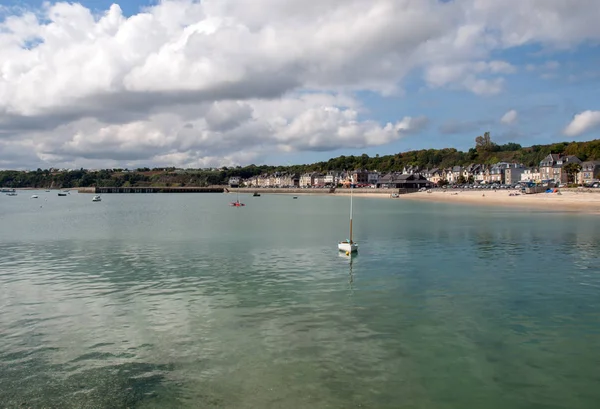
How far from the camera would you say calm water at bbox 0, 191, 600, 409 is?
12391 mm

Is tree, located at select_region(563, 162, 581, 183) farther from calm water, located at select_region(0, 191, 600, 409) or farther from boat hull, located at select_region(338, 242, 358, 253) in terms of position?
boat hull, located at select_region(338, 242, 358, 253)

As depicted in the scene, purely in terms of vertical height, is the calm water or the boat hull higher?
the boat hull

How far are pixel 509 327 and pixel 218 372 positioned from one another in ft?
34.3

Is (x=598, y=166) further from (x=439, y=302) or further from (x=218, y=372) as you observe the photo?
(x=218, y=372)

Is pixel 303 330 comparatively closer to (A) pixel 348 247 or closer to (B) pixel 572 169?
(A) pixel 348 247

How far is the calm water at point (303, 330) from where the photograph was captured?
12.4 metres

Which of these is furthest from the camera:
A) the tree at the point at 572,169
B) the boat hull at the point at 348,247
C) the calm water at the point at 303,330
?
the tree at the point at 572,169

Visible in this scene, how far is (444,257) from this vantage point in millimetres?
33594

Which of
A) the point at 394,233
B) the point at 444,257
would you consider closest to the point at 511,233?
the point at 394,233

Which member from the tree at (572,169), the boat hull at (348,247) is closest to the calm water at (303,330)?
the boat hull at (348,247)

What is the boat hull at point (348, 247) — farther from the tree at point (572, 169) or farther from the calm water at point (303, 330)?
the tree at point (572, 169)

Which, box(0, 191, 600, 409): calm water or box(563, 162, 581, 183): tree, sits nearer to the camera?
box(0, 191, 600, 409): calm water

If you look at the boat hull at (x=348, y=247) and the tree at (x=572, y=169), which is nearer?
the boat hull at (x=348, y=247)

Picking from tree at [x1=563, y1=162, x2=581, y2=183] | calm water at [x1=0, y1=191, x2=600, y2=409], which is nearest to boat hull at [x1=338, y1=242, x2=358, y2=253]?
calm water at [x1=0, y1=191, x2=600, y2=409]
